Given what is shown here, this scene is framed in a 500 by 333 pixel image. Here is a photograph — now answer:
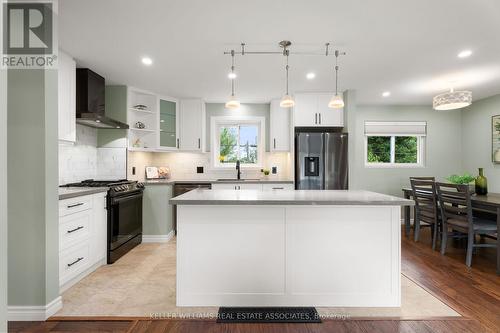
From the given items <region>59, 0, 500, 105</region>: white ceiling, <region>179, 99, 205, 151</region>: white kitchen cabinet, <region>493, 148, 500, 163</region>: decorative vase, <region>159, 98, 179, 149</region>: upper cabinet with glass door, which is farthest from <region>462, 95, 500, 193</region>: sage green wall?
<region>159, 98, 179, 149</region>: upper cabinet with glass door

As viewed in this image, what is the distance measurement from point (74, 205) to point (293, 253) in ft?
6.75

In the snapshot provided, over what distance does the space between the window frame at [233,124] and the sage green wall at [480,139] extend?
389 centimetres

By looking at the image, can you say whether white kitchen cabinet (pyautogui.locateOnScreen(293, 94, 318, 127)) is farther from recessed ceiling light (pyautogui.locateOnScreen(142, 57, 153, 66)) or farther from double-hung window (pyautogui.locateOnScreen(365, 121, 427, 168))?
recessed ceiling light (pyautogui.locateOnScreen(142, 57, 153, 66))

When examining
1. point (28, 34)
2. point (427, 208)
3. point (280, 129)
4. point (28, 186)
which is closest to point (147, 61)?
point (28, 34)

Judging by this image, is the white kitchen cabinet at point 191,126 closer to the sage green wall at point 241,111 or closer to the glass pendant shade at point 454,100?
the sage green wall at point 241,111

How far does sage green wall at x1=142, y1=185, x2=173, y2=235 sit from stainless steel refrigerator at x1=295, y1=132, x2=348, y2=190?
7.39ft

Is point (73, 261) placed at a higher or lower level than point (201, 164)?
lower

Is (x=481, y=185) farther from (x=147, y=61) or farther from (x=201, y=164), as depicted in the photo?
(x=147, y=61)

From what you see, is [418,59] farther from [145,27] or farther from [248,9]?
[145,27]

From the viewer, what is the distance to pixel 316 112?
4.38m

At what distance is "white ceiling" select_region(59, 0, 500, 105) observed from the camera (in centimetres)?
207

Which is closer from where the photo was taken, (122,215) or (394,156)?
(122,215)

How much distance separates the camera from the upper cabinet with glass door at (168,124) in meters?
4.48

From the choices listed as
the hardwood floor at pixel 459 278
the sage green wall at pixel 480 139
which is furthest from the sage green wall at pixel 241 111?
the sage green wall at pixel 480 139
